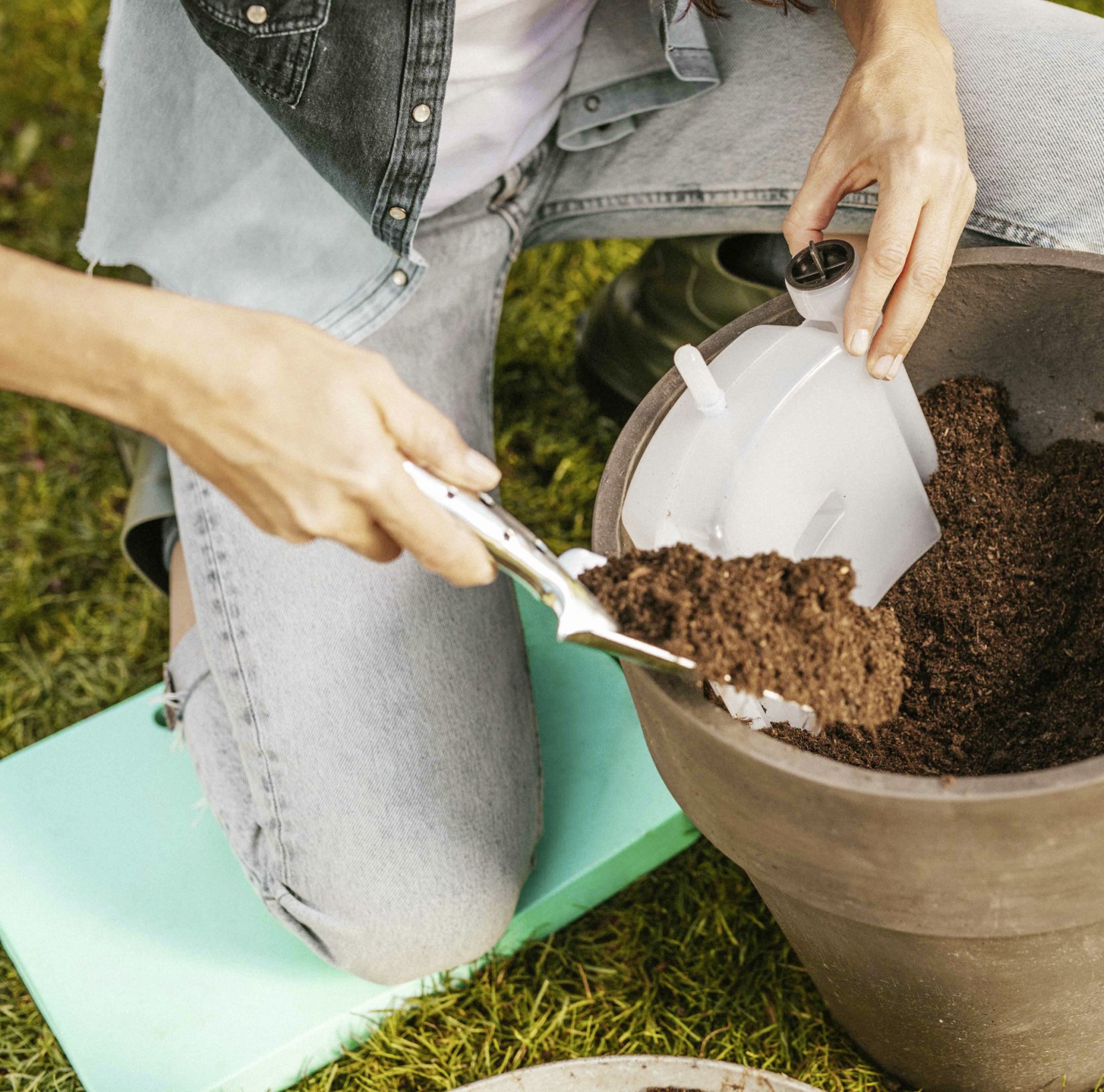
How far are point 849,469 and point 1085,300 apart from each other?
255 millimetres

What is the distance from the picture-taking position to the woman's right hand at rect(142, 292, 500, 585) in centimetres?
68

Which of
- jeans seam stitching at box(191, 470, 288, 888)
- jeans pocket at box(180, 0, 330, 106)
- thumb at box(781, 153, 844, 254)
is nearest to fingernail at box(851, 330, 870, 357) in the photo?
thumb at box(781, 153, 844, 254)

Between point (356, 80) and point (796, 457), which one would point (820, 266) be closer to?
point (796, 457)

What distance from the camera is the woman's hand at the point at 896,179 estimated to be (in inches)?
34.9

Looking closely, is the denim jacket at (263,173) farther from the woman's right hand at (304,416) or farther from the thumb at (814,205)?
the woman's right hand at (304,416)

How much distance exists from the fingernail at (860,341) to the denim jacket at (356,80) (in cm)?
46

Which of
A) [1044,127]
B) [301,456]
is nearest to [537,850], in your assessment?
[301,456]

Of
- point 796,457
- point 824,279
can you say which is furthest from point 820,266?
point 796,457

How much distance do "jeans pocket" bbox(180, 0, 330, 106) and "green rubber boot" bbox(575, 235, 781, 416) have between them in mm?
578

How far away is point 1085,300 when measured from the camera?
968 mm

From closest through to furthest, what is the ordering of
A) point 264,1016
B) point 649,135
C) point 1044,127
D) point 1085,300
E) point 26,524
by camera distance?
1. point 1085,300
2. point 1044,127
3. point 264,1016
4. point 649,135
5. point 26,524

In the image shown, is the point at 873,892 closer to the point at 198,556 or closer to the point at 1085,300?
the point at 1085,300

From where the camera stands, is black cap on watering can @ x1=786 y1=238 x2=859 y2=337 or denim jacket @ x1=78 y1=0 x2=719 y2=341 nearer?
black cap on watering can @ x1=786 y1=238 x2=859 y2=337

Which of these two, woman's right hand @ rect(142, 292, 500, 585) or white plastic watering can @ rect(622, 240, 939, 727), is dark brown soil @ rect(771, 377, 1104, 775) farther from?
woman's right hand @ rect(142, 292, 500, 585)
